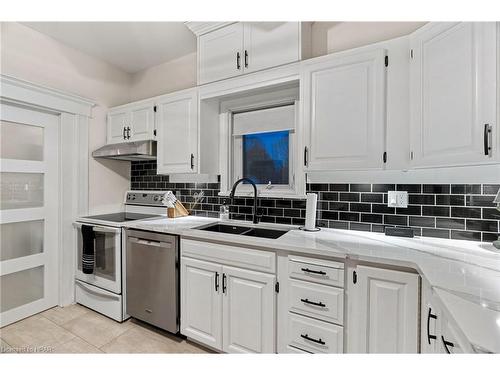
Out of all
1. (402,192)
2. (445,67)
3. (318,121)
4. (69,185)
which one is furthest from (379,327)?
(69,185)

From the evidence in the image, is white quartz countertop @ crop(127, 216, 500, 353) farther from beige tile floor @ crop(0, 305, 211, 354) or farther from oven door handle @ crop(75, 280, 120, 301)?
beige tile floor @ crop(0, 305, 211, 354)

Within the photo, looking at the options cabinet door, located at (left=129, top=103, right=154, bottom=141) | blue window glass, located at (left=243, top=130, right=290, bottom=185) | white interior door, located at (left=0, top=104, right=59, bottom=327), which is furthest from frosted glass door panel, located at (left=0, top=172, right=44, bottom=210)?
blue window glass, located at (left=243, top=130, right=290, bottom=185)

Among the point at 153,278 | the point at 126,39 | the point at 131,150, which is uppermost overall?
the point at 126,39

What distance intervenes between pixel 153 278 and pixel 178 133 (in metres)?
1.31

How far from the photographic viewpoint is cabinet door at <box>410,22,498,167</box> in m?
1.12

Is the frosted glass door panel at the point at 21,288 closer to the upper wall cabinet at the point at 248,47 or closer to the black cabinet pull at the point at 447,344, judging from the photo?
the upper wall cabinet at the point at 248,47

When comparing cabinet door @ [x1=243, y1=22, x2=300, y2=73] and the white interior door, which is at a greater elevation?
cabinet door @ [x1=243, y1=22, x2=300, y2=73]

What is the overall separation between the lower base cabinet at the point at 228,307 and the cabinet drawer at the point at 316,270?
17 cm

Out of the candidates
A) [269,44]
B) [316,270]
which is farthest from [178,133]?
[316,270]

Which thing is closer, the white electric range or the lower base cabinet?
the lower base cabinet

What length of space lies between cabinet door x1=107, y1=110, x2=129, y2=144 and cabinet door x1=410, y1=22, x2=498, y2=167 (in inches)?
104

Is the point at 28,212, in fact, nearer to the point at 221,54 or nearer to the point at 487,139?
the point at 221,54

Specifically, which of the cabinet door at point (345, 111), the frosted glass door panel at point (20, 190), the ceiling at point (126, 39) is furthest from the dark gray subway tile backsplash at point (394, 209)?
the frosted glass door panel at point (20, 190)

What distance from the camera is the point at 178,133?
7.59ft
